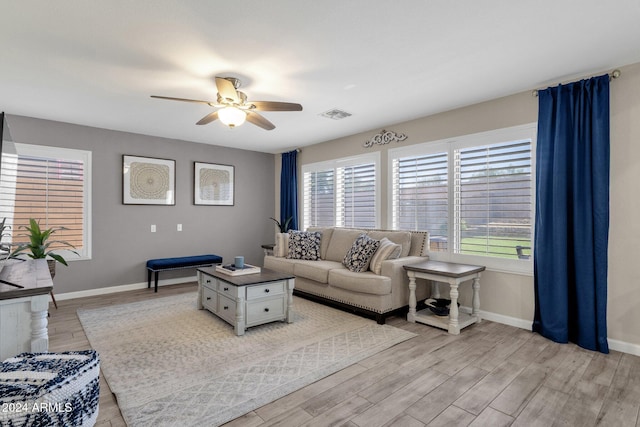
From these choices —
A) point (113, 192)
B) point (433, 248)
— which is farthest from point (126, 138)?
point (433, 248)

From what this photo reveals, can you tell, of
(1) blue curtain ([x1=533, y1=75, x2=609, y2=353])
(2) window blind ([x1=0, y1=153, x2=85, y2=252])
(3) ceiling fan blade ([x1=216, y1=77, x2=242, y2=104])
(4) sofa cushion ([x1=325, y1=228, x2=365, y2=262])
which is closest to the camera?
(3) ceiling fan blade ([x1=216, y1=77, x2=242, y2=104])

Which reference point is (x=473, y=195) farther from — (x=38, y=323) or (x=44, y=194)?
(x=44, y=194)

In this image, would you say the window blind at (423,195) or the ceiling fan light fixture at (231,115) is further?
the window blind at (423,195)

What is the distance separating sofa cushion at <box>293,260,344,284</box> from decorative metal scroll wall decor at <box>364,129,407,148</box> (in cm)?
194

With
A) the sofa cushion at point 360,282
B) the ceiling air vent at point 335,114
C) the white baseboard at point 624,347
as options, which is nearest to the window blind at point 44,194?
the ceiling air vent at point 335,114

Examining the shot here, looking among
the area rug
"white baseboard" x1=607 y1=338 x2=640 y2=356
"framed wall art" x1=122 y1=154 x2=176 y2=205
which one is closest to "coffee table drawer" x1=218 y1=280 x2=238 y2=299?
the area rug

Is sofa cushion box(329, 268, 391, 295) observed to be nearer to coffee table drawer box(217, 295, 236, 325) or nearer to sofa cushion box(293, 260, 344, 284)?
sofa cushion box(293, 260, 344, 284)

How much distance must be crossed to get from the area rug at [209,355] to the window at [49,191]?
1.33 meters

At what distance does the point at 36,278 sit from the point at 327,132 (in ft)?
13.5

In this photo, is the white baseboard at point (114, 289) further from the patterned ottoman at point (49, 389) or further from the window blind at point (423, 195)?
the window blind at point (423, 195)

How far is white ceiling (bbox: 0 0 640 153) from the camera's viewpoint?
213cm

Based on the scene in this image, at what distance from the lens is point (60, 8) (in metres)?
2.09

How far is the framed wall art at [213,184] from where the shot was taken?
19.5ft

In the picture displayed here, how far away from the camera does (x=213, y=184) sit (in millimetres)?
6125
